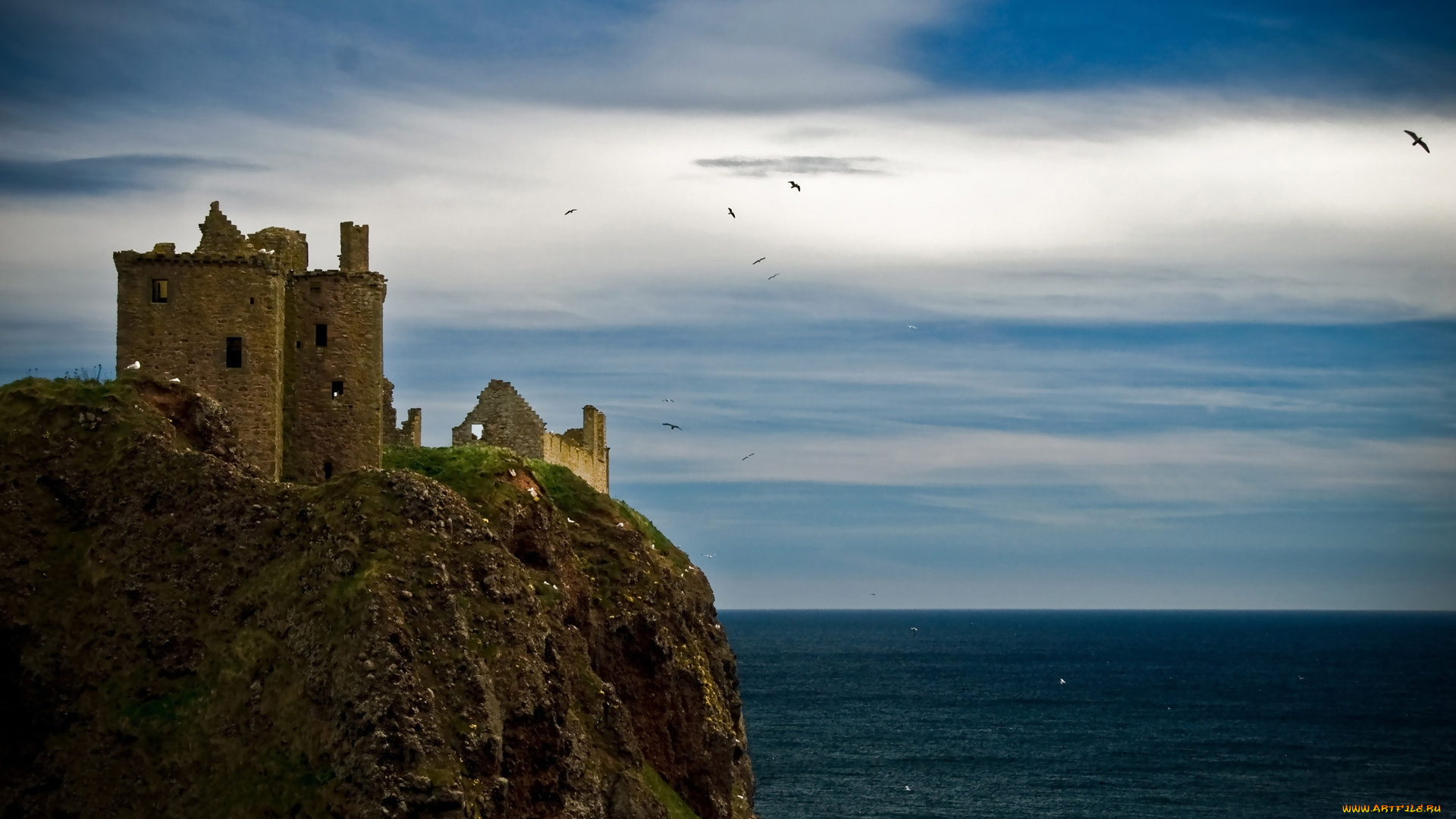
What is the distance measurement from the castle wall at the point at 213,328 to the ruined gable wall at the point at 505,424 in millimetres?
17036

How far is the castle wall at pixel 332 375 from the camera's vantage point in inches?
2089

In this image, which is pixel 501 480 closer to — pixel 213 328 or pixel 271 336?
pixel 271 336

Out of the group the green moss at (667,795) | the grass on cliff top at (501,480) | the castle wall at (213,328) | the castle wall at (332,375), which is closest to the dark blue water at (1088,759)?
the grass on cliff top at (501,480)

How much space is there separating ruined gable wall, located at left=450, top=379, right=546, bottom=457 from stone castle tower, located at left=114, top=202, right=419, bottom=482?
14.0 meters

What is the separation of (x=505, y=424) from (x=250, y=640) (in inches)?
1050

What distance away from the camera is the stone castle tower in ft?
165

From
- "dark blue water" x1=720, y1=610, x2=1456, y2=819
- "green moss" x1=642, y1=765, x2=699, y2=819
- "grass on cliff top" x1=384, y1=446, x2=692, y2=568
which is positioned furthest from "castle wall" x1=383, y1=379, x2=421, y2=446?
"dark blue water" x1=720, y1=610, x2=1456, y2=819

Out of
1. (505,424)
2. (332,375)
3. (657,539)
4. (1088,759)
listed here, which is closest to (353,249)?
(332,375)

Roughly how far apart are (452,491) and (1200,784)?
103 metres

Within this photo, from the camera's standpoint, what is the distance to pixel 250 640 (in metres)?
42.5

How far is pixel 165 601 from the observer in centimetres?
4391

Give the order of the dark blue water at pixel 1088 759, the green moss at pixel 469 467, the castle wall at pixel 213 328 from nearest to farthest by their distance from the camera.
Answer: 1. the castle wall at pixel 213 328
2. the green moss at pixel 469 467
3. the dark blue water at pixel 1088 759

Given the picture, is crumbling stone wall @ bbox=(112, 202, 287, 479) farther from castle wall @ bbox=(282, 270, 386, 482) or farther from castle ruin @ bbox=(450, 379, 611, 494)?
castle ruin @ bbox=(450, 379, 611, 494)

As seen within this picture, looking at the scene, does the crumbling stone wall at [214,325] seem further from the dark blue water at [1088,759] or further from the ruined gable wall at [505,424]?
the dark blue water at [1088,759]
